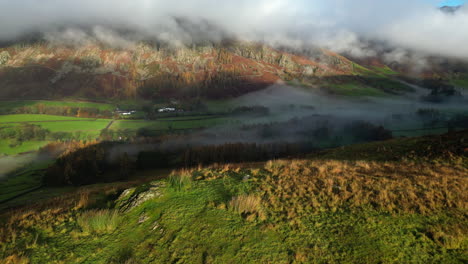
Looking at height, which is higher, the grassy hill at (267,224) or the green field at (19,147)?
the grassy hill at (267,224)

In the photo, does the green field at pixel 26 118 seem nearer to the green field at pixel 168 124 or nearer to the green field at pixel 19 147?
the green field at pixel 19 147

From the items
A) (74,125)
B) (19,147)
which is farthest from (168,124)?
(19,147)

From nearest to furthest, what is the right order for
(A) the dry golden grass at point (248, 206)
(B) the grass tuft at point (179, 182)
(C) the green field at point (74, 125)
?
(A) the dry golden grass at point (248, 206)
(B) the grass tuft at point (179, 182)
(C) the green field at point (74, 125)

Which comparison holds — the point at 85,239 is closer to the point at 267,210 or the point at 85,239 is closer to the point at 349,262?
the point at 267,210

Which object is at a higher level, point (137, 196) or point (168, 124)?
point (137, 196)

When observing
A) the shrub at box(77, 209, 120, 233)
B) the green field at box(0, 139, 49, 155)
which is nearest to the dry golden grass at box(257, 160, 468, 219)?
the shrub at box(77, 209, 120, 233)

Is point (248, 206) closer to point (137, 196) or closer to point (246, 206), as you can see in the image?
point (246, 206)

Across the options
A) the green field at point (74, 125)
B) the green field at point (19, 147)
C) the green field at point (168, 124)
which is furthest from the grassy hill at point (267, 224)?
the green field at point (74, 125)
